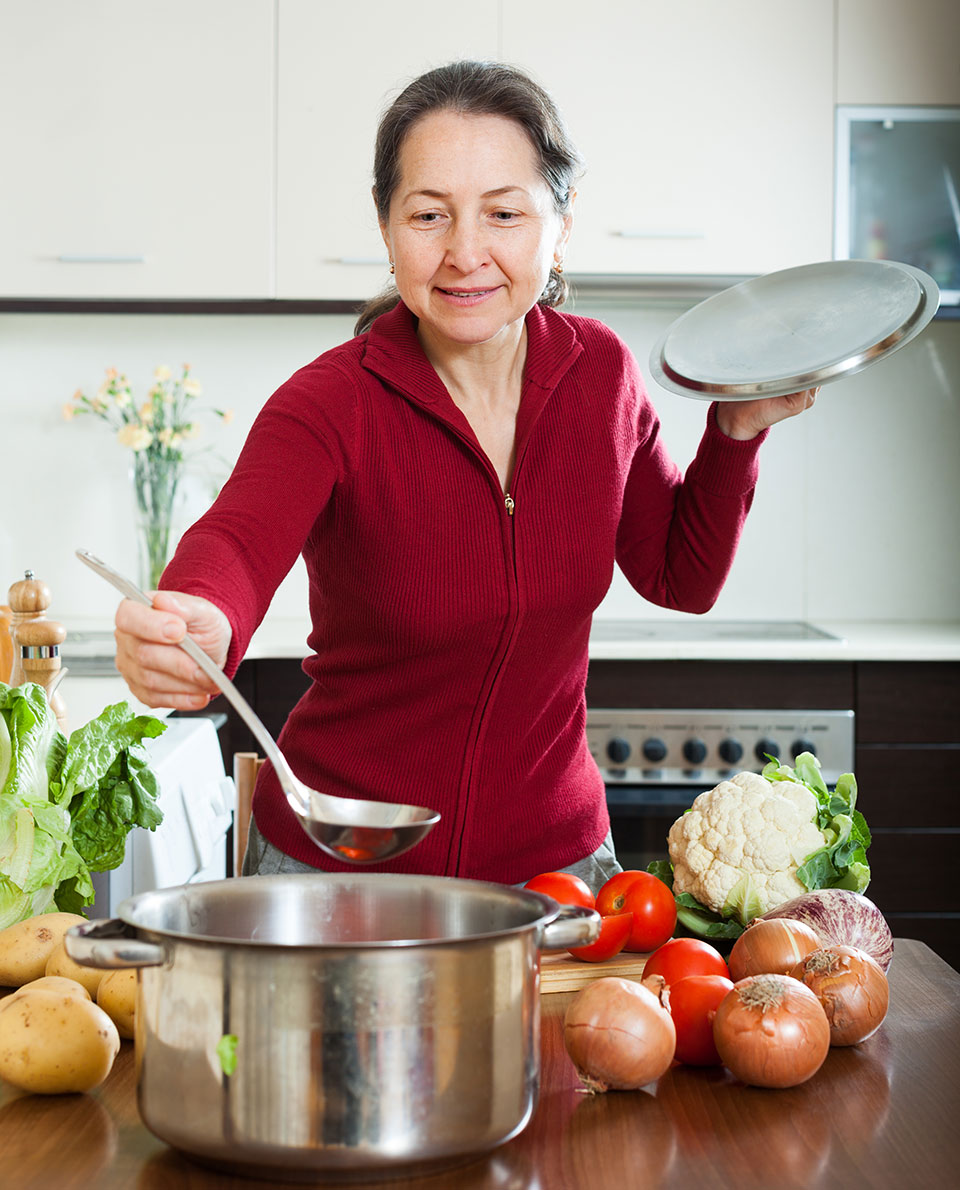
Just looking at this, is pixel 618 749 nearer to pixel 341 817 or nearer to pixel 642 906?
pixel 642 906

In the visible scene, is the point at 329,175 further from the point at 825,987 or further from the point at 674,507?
the point at 825,987

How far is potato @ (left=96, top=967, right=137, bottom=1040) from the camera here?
2.74 feet

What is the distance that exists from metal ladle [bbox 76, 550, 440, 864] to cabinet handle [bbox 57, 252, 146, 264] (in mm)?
2009

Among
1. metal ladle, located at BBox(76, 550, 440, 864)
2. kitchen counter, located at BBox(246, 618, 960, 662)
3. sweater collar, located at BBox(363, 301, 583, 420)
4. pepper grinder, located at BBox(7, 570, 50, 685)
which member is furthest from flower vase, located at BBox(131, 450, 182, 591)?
metal ladle, located at BBox(76, 550, 440, 864)

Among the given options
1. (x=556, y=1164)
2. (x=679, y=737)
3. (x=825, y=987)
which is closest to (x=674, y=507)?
(x=825, y=987)

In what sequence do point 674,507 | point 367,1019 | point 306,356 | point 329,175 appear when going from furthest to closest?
point 306,356, point 329,175, point 674,507, point 367,1019

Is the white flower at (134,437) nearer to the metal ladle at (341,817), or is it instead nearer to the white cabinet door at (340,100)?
the white cabinet door at (340,100)

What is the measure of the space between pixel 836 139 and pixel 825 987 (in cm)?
227

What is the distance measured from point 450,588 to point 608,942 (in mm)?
369

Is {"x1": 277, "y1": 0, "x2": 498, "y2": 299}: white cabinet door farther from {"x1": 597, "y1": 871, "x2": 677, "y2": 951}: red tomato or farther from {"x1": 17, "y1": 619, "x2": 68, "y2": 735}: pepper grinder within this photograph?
{"x1": 597, "y1": 871, "x2": 677, "y2": 951}: red tomato

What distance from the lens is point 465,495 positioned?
1.20m

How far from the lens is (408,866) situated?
1206 millimetres

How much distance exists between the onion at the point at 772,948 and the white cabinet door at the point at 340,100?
1.99 metres

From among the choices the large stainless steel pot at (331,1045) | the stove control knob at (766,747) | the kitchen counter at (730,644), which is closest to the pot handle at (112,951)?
the large stainless steel pot at (331,1045)
